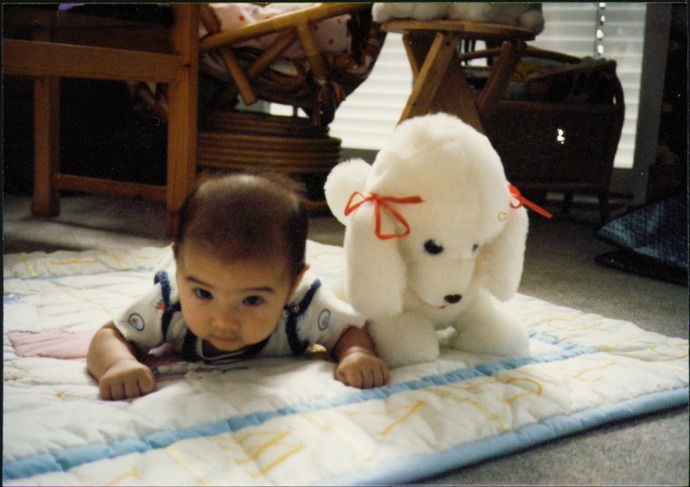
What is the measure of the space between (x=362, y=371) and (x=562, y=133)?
51.4 inches

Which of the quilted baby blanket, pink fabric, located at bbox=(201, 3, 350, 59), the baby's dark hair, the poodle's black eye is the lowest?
the quilted baby blanket

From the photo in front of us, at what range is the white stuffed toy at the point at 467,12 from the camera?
1363 millimetres

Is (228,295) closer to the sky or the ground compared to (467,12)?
closer to the ground

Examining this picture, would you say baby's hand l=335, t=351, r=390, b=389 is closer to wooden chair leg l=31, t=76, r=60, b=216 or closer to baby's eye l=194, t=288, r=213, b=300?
baby's eye l=194, t=288, r=213, b=300

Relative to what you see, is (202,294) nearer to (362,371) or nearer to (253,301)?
(253,301)

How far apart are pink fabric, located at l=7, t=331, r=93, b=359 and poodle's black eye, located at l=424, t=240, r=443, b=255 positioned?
0.38m

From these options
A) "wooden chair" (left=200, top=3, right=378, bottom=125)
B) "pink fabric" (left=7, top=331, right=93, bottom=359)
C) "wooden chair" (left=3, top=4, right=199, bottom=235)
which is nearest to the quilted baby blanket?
"pink fabric" (left=7, top=331, right=93, bottom=359)

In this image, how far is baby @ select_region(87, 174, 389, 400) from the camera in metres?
0.64

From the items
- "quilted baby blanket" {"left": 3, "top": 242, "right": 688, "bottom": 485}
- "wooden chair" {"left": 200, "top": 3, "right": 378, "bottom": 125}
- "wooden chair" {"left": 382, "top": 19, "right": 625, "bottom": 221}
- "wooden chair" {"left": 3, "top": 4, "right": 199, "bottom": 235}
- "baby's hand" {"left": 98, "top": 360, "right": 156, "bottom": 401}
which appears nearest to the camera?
"quilted baby blanket" {"left": 3, "top": 242, "right": 688, "bottom": 485}

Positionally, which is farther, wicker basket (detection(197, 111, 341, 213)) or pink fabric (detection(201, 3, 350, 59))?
wicker basket (detection(197, 111, 341, 213))

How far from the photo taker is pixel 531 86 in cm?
182

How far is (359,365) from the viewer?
687 millimetres

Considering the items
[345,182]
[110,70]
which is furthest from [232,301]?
[110,70]


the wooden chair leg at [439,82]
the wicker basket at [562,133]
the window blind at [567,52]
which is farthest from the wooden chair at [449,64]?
the window blind at [567,52]
